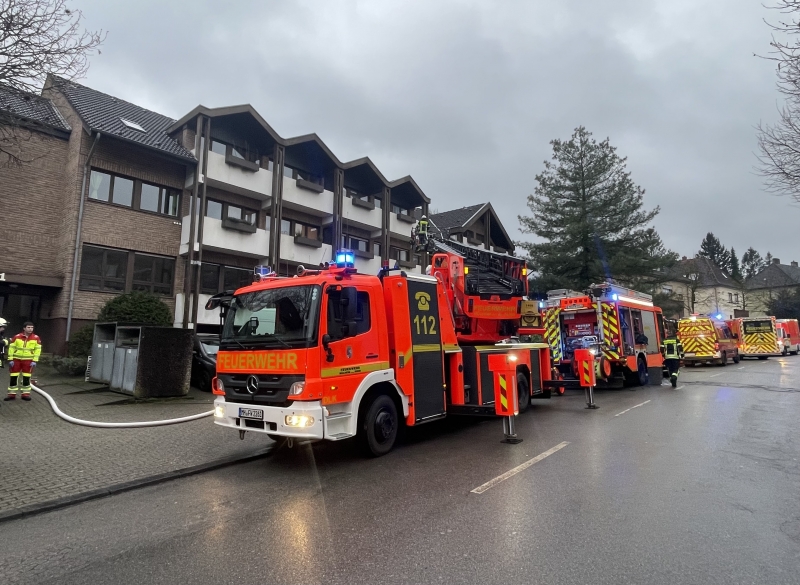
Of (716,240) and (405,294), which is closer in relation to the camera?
(405,294)

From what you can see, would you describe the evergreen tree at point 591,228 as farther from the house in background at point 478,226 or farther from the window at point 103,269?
the window at point 103,269

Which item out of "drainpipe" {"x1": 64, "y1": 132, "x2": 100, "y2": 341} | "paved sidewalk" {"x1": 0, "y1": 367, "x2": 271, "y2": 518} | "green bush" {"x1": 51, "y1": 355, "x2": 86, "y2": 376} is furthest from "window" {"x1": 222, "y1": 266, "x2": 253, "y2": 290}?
"paved sidewalk" {"x1": 0, "y1": 367, "x2": 271, "y2": 518}

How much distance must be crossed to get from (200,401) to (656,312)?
15010 millimetres

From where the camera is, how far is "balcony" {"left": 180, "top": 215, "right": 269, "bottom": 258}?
19109 mm

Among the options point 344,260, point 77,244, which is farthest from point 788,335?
point 77,244

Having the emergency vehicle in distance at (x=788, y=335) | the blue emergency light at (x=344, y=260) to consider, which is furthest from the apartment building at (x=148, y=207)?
the emergency vehicle in distance at (x=788, y=335)

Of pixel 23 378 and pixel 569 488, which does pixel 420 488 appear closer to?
pixel 569 488

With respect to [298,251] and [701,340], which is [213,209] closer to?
[298,251]

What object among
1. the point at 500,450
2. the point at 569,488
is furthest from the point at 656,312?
the point at 569,488

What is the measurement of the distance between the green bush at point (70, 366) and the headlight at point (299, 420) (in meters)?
11.4

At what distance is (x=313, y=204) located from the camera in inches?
900

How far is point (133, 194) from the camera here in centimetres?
1836

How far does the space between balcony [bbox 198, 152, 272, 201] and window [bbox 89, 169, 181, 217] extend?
1.74m

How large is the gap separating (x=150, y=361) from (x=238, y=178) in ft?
35.7
